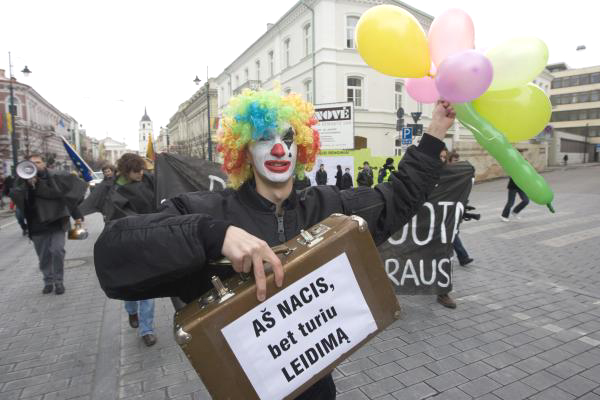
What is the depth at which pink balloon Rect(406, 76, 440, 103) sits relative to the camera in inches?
80.4

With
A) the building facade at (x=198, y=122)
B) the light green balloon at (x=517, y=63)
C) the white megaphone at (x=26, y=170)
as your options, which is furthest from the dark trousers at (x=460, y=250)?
the building facade at (x=198, y=122)

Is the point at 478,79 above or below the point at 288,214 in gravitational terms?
above

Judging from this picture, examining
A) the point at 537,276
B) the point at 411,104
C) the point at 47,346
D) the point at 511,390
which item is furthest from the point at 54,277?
the point at 411,104

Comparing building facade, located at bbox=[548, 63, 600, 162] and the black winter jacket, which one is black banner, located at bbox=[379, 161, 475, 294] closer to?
the black winter jacket

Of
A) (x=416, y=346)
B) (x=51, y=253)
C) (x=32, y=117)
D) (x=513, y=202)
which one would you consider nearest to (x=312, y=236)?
(x=416, y=346)

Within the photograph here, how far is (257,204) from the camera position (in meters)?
1.56

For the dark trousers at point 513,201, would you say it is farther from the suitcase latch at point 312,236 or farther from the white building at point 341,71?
the white building at point 341,71

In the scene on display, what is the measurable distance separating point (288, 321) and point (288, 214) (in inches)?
19.7

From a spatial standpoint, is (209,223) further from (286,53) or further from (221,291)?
(286,53)

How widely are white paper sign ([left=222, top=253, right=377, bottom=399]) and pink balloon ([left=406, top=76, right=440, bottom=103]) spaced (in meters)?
1.25

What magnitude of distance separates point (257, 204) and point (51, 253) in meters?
5.33

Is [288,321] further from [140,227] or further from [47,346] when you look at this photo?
[47,346]

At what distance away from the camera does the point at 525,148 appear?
30.1 m

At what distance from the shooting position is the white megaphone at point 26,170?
517 centimetres
